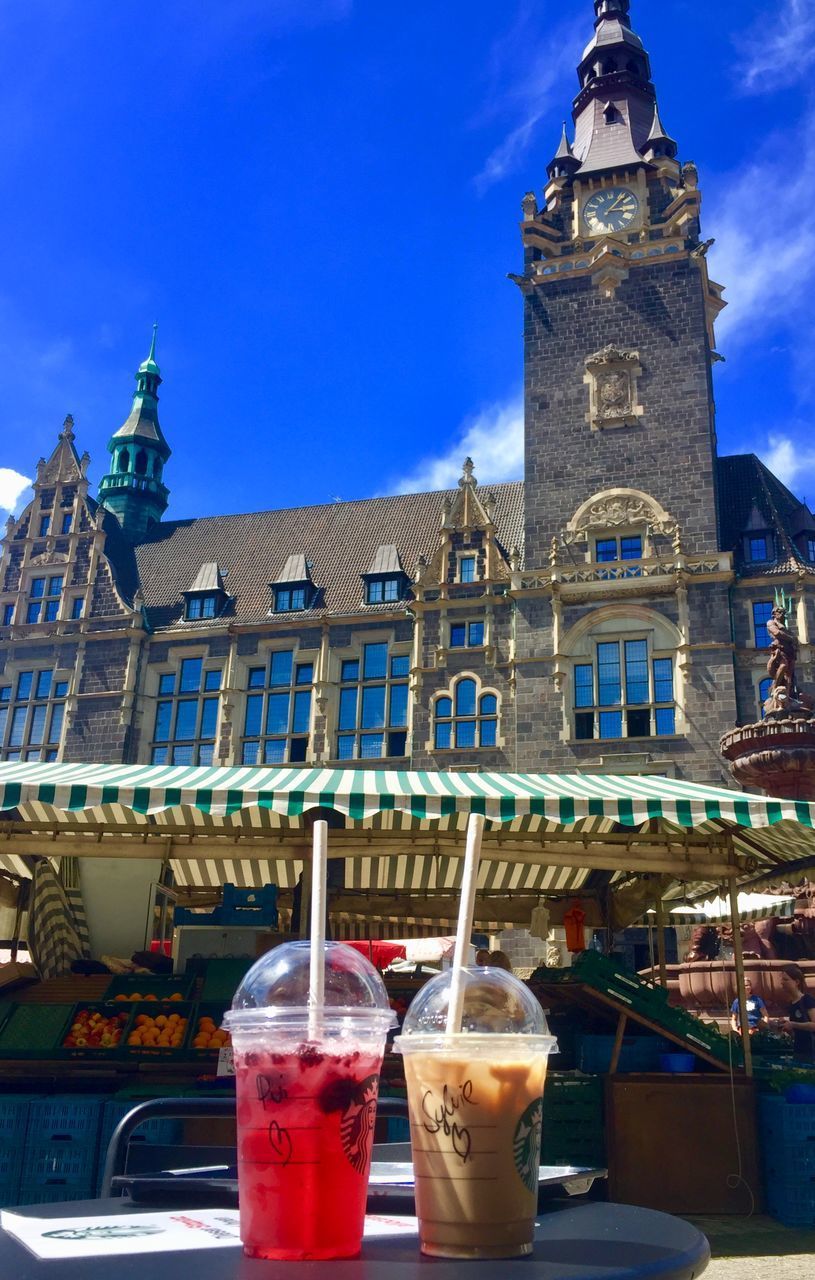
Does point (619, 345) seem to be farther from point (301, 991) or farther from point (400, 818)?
point (301, 991)

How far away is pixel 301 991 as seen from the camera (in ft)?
6.01

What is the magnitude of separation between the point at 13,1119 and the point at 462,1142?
19.7ft

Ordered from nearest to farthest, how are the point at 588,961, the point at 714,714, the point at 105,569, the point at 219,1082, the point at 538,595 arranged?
the point at 219,1082 → the point at 588,961 → the point at 714,714 → the point at 538,595 → the point at 105,569

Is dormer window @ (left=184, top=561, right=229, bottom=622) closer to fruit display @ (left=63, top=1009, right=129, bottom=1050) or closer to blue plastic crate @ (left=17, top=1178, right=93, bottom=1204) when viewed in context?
fruit display @ (left=63, top=1009, right=129, bottom=1050)

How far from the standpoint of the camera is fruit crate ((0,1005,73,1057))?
7.34 meters

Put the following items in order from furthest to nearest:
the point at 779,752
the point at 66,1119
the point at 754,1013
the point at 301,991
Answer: the point at 779,752
the point at 754,1013
the point at 66,1119
the point at 301,991

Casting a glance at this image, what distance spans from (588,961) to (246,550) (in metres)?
27.3

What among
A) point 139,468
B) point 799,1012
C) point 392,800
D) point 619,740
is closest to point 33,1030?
point 392,800

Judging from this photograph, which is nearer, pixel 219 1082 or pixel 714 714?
pixel 219 1082

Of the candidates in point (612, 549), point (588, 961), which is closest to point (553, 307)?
point (612, 549)

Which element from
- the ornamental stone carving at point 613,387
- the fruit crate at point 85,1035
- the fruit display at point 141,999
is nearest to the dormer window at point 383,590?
the ornamental stone carving at point 613,387

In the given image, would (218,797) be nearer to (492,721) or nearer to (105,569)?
(492,721)

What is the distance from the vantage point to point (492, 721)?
26656mm

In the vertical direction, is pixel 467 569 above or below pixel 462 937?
above
